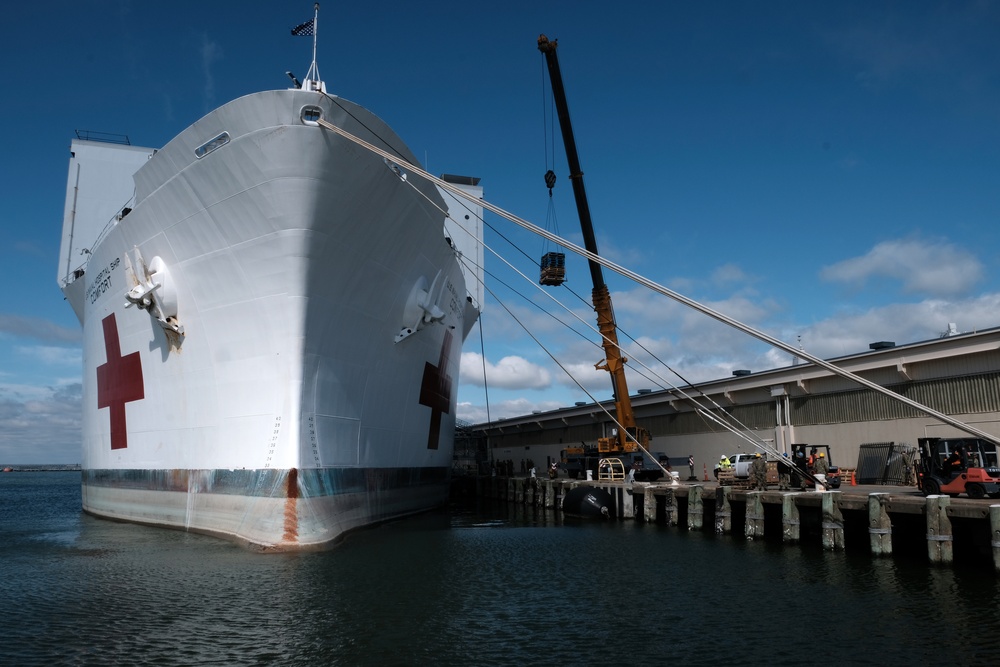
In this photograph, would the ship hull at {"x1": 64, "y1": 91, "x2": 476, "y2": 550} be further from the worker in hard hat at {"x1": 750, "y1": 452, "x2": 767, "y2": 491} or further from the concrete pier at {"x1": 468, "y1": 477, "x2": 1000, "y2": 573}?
the worker in hard hat at {"x1": 750, "y1": 452, "x2": 767, "y2": 491}

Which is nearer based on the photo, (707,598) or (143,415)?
(707,598)

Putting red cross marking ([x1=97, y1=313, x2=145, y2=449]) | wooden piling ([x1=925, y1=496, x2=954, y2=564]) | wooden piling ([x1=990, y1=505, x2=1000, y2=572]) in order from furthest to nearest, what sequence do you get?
red cross marking ([x1=97, y1=313, x2=145, y2=449]) → wooden piling ([x1=925, y1=496, x2=954, y2=564]) → wooden piling ([x1=990, y1=505, x2=1000, y2=572])

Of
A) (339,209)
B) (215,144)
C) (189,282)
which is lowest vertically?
(189,282)

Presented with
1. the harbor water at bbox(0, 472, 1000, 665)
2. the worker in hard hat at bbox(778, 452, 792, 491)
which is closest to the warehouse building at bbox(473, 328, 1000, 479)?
the worker in hard hat at bbox(778, 452, 792, 491)

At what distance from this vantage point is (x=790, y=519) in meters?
10.7

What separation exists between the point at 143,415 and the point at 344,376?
444 cm

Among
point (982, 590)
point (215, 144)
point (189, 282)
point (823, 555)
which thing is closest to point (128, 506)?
point (189, 282)

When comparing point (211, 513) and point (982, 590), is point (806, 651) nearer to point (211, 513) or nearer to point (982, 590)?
point (982, 590)

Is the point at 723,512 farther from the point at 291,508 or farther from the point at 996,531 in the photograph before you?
the point at 291,508

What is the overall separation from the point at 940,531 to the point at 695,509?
4.93m

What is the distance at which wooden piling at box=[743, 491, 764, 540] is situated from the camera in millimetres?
11289

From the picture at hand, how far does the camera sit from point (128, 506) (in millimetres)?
12820

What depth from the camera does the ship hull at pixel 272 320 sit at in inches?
366

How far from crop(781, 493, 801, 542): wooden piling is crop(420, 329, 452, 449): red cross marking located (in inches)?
270
